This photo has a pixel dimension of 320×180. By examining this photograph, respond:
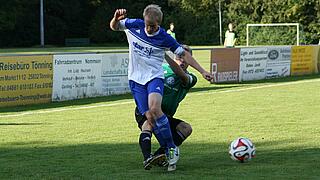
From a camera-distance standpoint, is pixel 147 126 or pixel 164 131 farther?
pixel 147 126

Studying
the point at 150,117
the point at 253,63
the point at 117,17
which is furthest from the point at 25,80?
the point at 253,63

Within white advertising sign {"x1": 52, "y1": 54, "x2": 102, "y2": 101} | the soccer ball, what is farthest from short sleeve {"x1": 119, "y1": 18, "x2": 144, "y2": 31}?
white advertising sign {"x1": 52, "y1": 54, "x2": 102, "y2": 101}

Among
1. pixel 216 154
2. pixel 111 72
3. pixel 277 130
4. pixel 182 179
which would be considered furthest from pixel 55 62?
pixel 182 179

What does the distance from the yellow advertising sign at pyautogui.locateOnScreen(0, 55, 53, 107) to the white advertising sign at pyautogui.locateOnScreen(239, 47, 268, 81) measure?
9.50 metres

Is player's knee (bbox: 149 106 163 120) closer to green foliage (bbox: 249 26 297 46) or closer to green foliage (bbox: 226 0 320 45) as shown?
green foliage (bbox: 249 26 297 46)

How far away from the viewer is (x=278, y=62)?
27.2 meters

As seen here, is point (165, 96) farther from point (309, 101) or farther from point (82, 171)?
point (309, 101)

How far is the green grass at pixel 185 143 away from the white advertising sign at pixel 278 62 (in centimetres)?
757

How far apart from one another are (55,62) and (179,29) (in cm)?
5917

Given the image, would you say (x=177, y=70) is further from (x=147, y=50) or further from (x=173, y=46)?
(x=147, y=50)

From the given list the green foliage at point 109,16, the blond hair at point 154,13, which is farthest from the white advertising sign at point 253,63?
the green foliage at point 109,16

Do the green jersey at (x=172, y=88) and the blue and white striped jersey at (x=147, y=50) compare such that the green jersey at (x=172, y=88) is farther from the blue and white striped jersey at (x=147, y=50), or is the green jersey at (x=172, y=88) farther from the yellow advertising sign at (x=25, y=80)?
the yellow advertising sign at (x=25, y=80)

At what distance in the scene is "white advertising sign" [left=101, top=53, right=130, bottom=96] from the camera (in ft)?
64.3

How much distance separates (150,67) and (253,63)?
18135 mm
